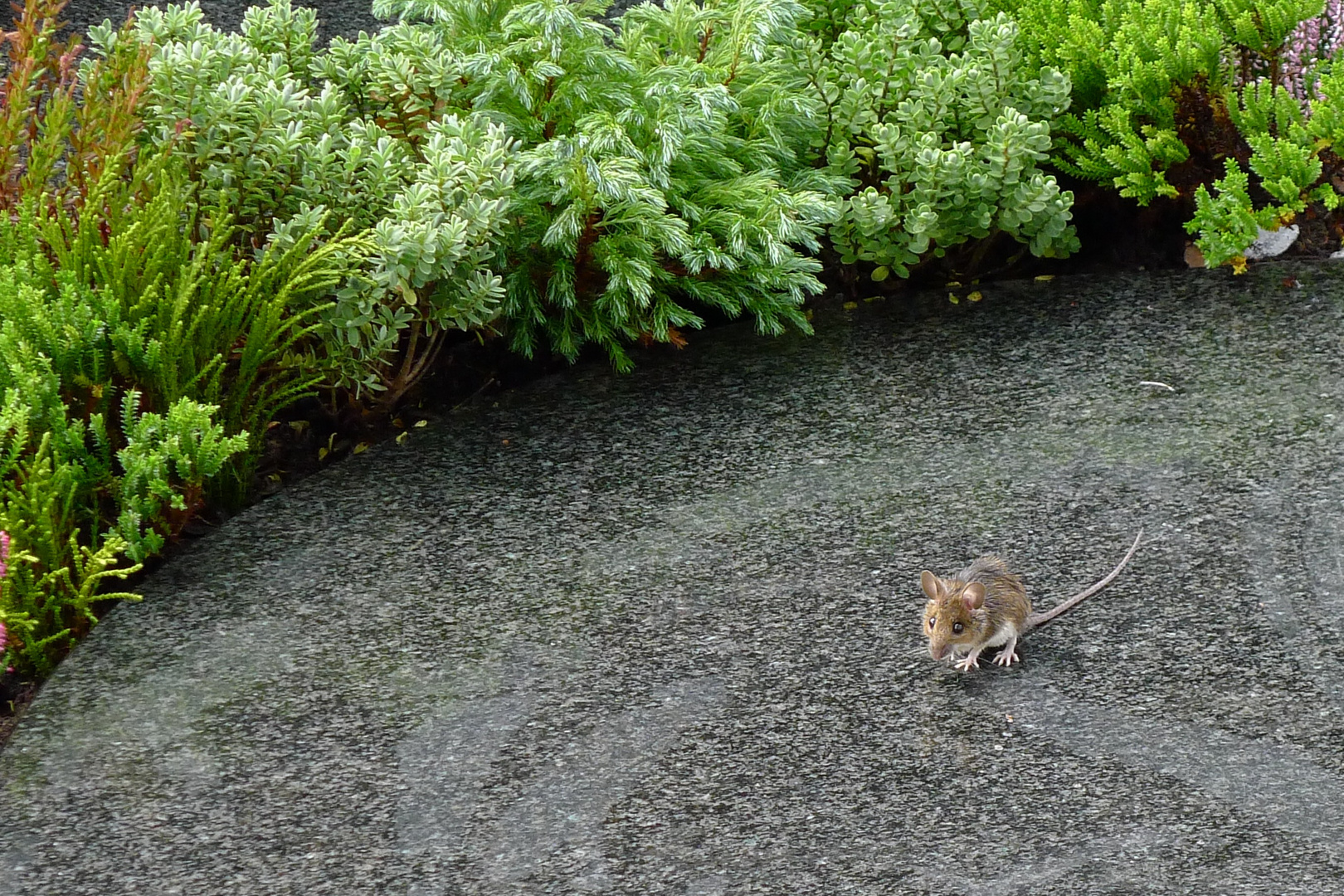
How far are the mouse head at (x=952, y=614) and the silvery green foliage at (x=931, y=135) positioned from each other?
1867mm

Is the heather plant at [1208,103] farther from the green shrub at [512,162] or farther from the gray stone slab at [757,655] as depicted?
the green shrub at [512,162]

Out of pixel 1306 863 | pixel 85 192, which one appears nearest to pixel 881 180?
pixel 85 192

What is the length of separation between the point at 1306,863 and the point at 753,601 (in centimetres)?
Result: 136

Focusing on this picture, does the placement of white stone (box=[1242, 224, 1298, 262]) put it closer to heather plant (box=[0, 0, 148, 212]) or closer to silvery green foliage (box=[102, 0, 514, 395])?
silvery green foliage (box=[102, 0, 514, 395])

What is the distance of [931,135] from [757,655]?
212 centimetres

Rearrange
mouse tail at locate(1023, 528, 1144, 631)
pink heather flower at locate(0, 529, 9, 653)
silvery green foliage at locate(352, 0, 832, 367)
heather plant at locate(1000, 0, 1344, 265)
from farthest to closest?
heather plant at locate(1000, 0, 1344, 265)
silvery green foliage at locate(352, 0, 832, 367)
mouse tail at locate(1023, 528, 1144, 631)
pink heather flower at locate(0, 529, 9, 653)

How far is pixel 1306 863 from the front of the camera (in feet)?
7.87

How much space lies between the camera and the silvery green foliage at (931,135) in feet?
14.5

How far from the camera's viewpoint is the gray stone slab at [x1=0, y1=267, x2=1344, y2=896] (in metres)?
2.54

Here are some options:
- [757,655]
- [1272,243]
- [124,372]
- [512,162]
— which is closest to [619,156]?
[512,162]

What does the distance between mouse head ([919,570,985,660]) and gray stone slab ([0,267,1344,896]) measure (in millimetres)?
123

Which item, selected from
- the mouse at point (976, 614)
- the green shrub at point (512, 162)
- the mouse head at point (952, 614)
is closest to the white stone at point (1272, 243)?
the green shrub at point (512, 162)

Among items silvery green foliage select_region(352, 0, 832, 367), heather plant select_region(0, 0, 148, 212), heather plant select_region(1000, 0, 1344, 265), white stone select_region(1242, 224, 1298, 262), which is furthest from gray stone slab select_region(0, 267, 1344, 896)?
heather plant select_region(0, 0, 148, 212)

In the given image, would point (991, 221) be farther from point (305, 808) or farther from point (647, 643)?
point (305, 808)
